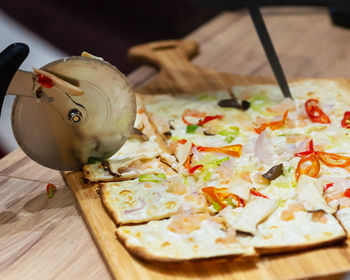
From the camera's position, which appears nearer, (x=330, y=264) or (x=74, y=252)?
(x=330, y=264)

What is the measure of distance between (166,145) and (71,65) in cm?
77

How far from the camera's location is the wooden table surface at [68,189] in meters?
2.38

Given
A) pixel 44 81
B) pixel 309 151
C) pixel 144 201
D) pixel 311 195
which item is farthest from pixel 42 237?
pixel 309 151

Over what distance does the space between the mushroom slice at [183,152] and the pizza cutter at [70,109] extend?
0.29 m

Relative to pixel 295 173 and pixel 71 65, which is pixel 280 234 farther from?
pixel 71 65

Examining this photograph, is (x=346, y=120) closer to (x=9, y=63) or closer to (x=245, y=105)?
(x=245, y=105)

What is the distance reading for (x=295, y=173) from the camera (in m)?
2.66

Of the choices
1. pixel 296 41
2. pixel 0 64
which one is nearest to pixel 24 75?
pixel 0 64

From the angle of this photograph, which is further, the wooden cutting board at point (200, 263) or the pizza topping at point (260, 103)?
the pizza topping at point (260, 103)

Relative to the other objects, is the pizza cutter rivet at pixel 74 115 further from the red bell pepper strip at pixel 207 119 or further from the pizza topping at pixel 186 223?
the red bell pepper strip at pixel 207 119

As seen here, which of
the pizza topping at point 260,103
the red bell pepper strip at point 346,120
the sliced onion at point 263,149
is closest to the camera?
the sliced onion at point 263,149

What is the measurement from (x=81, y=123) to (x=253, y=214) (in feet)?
2.96

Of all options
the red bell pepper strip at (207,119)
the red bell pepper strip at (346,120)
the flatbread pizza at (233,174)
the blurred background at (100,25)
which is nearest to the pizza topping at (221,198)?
the flatbread pizza at (233,174)

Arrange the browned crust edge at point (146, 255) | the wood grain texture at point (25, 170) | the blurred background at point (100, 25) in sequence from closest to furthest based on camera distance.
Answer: the browned crust edge at point (146, 255) < the wood grain texture at point (25, 170) < the blurred background at point (100, 25)
